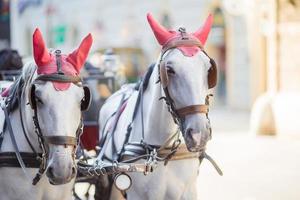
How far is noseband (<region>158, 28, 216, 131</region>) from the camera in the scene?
207 inches

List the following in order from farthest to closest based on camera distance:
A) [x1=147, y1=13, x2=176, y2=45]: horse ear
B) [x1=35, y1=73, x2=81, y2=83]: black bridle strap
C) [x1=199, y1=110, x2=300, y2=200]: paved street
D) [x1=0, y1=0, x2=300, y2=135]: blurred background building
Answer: [x1=0, y1=0, x2=300, y2=135]: blurred background building < [x1=199, y1=110, x2=300, y2=200]: paved street < [x1=147, y1=13, x2=176, y2=45]: horse ear < [x1=35, y1=73, x2=81, y2=83]: black bridle strap

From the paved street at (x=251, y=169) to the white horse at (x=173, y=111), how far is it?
408 centimetres

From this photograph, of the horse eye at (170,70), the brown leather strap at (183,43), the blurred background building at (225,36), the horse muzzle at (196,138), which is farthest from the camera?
the blurred background building at (225,36)

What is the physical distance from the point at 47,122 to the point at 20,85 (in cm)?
58

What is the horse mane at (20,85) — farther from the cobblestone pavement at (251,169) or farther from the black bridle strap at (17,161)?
the cobblestone pavement at (251,169)

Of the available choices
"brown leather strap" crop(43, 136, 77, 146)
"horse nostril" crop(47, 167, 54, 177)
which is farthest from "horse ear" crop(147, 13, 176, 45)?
"horse nostril" crop(47, 167, 54, 177)

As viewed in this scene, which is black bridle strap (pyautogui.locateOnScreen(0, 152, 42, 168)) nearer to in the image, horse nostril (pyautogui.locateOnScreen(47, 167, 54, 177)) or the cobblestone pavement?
horse nostril (pyautogui.locateOnScreen(47, 167, 54, 177))

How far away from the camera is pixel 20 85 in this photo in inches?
212

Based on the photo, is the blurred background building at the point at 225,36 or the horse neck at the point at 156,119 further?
the blurred background building at the point at 225,36

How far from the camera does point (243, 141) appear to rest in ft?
54.8

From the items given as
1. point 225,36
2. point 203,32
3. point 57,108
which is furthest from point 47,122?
point 225,36

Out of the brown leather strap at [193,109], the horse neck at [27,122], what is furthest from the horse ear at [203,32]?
the horse neck at [27,122]

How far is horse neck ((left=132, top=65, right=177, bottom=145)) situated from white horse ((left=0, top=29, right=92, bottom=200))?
0.74 metres

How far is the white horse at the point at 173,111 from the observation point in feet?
17.2
